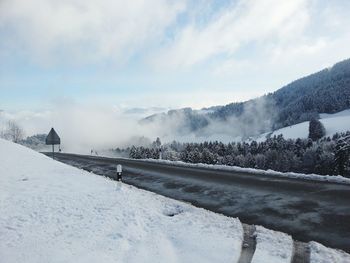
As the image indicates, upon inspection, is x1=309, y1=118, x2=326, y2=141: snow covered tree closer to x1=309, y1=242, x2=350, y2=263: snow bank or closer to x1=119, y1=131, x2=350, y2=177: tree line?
x1=119, y1=131, x2=350, y2=177: tree line

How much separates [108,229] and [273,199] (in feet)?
17.3

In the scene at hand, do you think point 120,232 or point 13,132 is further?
point 13,132

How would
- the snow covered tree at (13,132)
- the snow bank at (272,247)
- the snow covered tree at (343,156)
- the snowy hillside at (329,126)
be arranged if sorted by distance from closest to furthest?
the snow bank at (272,247), the snow covered tree at (343,156), the snow covered tree at (13,132), the snowy hillside at (329,126)

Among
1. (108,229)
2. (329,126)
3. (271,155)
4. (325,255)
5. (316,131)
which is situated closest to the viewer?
(325,255)

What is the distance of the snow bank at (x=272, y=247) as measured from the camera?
6570mm

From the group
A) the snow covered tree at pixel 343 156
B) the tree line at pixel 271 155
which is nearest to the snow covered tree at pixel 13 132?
the tree line at pixel 271 155

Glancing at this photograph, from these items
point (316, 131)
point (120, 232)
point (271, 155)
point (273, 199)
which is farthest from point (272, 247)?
point (316, 131)

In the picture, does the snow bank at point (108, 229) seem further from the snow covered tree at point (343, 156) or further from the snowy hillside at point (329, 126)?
the snowy hillside at point (329, 126)

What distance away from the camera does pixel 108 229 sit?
856 cm

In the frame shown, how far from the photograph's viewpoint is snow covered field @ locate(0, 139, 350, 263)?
6.82 m

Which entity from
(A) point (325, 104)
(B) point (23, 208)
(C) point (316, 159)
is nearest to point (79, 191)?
(B) point (23, 208)

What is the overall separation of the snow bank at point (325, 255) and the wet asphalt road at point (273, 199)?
0.97 ft

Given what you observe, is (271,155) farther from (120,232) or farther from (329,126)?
(120,232)

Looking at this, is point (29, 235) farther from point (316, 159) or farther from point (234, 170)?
point (316, 159)
